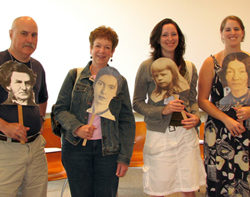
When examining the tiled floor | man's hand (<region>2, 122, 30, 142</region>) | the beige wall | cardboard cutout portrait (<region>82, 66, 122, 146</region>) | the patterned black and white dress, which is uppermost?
the beige wall

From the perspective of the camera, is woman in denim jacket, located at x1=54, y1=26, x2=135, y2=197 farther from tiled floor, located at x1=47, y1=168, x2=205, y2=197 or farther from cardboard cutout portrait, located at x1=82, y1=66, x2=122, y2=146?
tiled floor, located at x1=47, y1=168, x2=205, y2=197

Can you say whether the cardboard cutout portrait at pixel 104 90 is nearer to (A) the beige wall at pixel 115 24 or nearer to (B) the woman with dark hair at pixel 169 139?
(B) the woman with dark hair at pixel 169 139

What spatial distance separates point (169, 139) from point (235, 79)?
0.67 metres

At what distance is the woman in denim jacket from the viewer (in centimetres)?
169

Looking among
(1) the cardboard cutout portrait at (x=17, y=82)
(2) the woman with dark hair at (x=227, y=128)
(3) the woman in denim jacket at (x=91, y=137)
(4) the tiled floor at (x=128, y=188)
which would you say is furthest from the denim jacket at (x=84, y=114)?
(4) the tiled floor at (x=128, y=188)

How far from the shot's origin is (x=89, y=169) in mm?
1701

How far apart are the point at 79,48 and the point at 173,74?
76.9 inches

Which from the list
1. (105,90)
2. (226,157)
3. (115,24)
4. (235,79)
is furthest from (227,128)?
(115,24)

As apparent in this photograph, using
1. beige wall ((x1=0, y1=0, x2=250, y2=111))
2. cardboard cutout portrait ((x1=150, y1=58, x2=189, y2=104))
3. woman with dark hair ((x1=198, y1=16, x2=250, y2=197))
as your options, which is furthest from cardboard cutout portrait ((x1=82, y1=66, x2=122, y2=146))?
beige wall ((x1=0, y1=0, x2=250, y2=111))

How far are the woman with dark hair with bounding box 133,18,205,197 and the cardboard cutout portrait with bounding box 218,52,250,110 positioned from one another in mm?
263

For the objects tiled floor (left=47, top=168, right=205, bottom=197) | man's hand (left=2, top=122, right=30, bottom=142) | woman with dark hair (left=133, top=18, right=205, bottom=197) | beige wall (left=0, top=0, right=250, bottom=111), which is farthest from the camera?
beige wall (left=0, top=0, right=250, bottom=111)

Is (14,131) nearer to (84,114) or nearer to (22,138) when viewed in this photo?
(22,138)

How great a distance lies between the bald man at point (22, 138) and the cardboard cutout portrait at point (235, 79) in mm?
1335

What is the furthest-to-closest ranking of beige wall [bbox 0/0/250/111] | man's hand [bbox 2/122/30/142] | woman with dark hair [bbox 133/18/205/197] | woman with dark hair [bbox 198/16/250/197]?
beige wall [bbox 0/0/250/111], woman with dark hair [bbox 198/16/250/197], woman with dark hair [bbox 133/18/205/197], man's hand [bbox 2/122/30/142]
